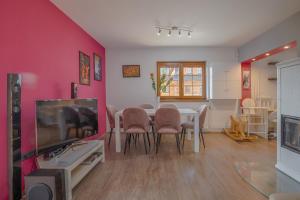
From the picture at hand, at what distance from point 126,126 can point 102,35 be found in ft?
7.04

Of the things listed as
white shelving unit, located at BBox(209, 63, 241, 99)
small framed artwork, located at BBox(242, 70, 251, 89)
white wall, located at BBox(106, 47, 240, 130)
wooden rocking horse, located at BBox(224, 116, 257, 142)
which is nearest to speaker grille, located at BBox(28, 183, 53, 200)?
white wall, located at BBox(106, 47, 240, 130)

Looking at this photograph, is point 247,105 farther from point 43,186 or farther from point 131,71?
point 43,186

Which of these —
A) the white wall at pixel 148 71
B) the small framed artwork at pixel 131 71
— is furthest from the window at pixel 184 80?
the small framed artwork at pixel 131 71

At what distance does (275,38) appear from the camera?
3.88m

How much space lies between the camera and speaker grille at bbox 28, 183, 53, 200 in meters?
1.90

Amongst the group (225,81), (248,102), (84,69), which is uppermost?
(84,69)

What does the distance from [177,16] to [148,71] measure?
251 cm

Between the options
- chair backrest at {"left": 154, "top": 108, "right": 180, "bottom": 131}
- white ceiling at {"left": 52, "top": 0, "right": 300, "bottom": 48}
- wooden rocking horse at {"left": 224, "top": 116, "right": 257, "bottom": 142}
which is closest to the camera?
white ceiling at {"left": 52, "top": 0, "right": 300, "bottom": 48}

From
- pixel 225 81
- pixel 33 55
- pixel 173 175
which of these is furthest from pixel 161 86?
pixel 33 55

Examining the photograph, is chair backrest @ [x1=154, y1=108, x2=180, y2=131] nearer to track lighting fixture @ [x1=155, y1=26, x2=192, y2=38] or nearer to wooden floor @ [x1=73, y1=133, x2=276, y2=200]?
wooden floor @ [x1=73, y1=133, x2=276, y2=200]

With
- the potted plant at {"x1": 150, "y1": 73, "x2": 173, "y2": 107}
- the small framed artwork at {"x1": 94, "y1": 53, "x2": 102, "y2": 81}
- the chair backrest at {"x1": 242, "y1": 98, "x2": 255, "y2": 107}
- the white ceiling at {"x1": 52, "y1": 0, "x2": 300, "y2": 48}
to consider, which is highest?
the white ceiling at {"x1": 52, "y1": 0, "x2": 300, "y2": 48}

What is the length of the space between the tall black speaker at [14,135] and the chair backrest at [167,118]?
225 cm

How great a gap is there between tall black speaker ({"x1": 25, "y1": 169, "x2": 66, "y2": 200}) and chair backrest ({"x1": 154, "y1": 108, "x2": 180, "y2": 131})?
207 centimetres

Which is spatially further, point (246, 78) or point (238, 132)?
point (246, 78)
